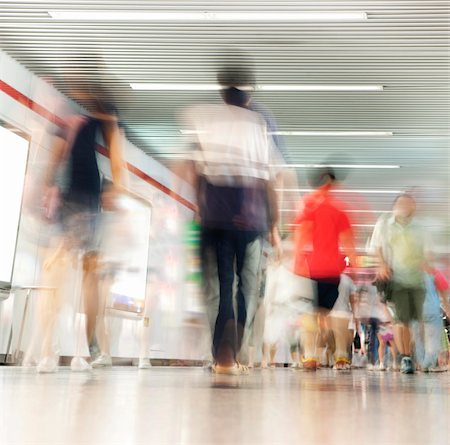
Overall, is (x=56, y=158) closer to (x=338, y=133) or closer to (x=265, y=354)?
(x=265, y=354)

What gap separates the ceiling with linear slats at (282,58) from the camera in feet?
23.2

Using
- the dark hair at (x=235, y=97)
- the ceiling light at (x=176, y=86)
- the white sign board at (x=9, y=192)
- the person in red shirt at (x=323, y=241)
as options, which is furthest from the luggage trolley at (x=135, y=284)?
the dark hair at (x=235, y=97)

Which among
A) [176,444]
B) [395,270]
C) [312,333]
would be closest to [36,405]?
[176,444]

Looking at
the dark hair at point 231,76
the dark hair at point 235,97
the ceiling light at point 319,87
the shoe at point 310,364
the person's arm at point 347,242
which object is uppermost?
the ceiling light at point 319,87

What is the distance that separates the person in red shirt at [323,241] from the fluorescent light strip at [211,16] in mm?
2850

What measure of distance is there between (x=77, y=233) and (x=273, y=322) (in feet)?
18.0

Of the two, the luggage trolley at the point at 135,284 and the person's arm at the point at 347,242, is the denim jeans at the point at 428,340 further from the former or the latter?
the luggage trolley at the point at 135,284

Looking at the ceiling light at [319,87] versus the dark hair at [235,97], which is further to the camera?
the ceiling light at [319,87]

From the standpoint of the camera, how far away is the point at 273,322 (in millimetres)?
8797

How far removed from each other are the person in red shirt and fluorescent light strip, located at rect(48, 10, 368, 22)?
2850 mm

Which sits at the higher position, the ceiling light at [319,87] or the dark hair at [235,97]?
the ceiling light at [319,87]

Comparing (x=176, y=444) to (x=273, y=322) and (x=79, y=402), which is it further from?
(x=273, y=322)

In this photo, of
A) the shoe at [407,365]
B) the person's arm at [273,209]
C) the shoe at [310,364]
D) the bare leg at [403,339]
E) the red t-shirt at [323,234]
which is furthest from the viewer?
the shoe at [310,364]

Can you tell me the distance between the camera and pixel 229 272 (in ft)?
10.4
